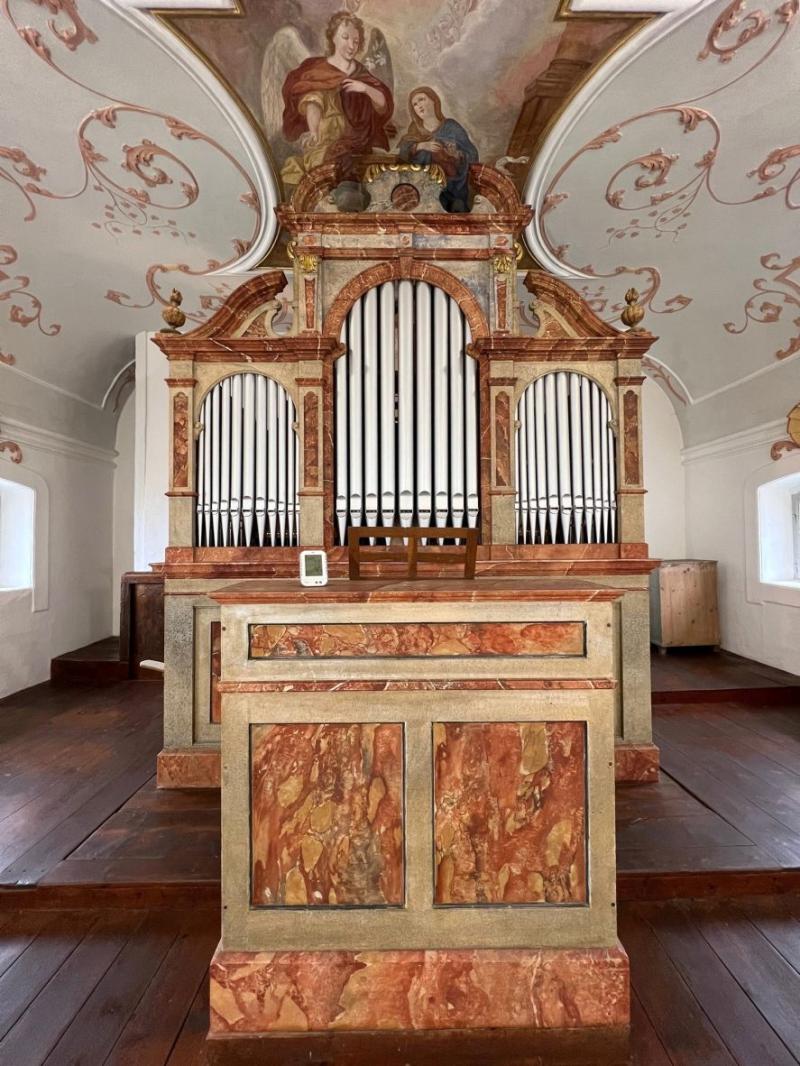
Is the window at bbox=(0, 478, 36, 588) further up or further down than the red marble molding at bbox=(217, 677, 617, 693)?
further up

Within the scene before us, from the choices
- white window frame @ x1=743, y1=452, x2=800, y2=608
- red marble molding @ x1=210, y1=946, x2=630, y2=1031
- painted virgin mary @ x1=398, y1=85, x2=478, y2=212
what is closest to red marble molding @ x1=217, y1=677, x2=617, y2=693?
red marble molding @ x1=210, y1=946, x2=630, y2=1031

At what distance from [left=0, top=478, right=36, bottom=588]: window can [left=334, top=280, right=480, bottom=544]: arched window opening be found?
382 cm

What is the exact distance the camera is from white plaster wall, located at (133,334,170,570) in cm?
595

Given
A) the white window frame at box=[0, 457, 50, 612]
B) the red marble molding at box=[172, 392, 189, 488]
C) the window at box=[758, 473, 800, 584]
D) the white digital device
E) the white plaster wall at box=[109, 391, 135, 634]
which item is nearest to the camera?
the white digital device

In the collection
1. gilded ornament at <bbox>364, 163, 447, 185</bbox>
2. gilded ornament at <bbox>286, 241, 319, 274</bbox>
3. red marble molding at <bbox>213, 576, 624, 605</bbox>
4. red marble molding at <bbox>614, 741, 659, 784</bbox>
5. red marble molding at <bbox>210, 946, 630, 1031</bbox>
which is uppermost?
gilded ornament at <bbox>364, 163, 447, 185</bbox>

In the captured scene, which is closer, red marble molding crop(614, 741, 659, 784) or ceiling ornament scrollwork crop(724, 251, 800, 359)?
red marble molding crop(614, 741, 659, 784)

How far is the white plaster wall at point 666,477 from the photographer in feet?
24.3

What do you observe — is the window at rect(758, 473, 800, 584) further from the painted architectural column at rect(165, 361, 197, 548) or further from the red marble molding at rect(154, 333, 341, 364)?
the painted architectural column at rect(165, 361, 197, 548)

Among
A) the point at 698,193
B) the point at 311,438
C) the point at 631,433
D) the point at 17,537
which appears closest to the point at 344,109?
the point at 311,438

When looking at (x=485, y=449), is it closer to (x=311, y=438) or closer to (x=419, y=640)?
(x=311, y=438)

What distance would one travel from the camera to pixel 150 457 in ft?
19.8

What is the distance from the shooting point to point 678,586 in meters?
6.42

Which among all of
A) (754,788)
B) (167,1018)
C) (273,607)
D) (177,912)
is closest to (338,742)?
(273,607)

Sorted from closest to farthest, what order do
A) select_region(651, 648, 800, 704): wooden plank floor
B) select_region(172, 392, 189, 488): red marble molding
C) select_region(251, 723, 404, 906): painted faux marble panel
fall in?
1. select_region(251, 723, 404, 906): painted faux marble panel
2. select_region(172, 392, 189, 488): red marble molding
3. select_region(651, 648, 800, 704): wooden plank floor
